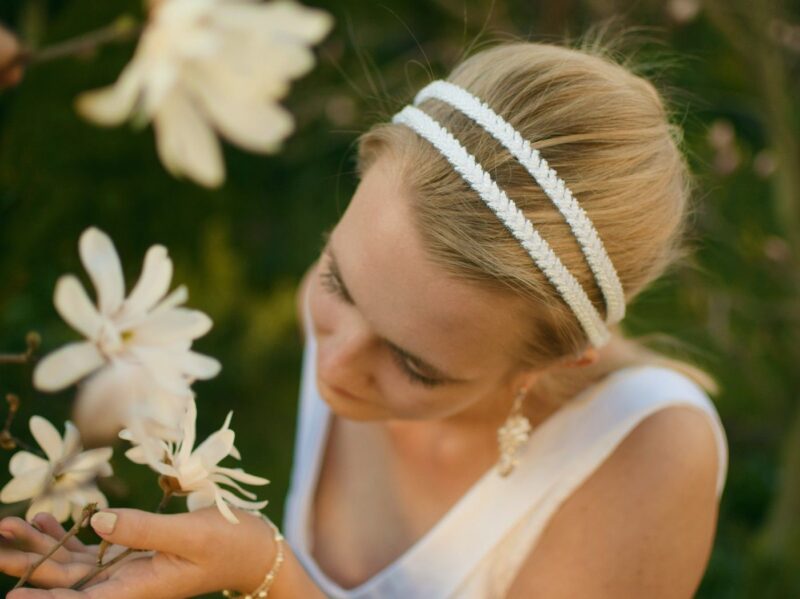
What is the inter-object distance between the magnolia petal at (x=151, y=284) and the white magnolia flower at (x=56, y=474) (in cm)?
13

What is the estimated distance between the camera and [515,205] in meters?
1.02

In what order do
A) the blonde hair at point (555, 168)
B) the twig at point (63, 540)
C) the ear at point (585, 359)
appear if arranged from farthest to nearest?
the ear at point (585, 359) < the blonde hair at point (555, 168) < the twig at point (63, 540)

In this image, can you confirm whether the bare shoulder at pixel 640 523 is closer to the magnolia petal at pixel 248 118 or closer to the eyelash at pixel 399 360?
the eyelash at pixel 399 360

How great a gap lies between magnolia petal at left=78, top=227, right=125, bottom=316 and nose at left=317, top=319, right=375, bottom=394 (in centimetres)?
32

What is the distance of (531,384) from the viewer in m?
1.35

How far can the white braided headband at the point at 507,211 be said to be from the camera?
1.02 meters

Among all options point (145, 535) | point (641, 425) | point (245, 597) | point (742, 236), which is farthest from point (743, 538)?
point (145, 535)

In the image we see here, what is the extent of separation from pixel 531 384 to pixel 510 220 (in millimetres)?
397

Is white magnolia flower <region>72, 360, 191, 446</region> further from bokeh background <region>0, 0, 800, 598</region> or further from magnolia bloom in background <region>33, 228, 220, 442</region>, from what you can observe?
bokeh background <region>0, 0, 800, 598</region>

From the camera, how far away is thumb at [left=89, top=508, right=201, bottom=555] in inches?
29.8

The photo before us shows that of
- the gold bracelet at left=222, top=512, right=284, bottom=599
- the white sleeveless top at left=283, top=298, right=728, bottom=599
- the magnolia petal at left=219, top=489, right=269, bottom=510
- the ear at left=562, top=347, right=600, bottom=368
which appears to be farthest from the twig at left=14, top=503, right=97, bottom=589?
the white sleeveless top at left=283, top=298, right=728, bottom=599

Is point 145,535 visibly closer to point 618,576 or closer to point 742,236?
point 618,576

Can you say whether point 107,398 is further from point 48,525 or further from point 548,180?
point 548,180

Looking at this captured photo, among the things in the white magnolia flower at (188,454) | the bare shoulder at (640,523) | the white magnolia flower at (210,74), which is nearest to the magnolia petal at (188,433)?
the white magnolia flower at (188,454)
